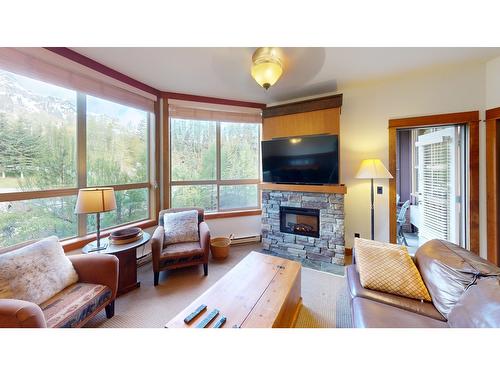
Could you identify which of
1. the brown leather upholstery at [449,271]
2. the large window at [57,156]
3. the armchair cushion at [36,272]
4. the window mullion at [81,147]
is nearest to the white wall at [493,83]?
the brown leather upholstery at [449,271]

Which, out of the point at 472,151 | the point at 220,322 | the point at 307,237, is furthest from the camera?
the point at 307,237

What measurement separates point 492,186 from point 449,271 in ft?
6.38

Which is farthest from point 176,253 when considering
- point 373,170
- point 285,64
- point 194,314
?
point 373,170

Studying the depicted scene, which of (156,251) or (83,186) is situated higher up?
(83,186)

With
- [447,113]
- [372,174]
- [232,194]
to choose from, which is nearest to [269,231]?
[232,194]

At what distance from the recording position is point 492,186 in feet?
7.09

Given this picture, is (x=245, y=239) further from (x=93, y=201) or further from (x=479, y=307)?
(x=479, y=307)

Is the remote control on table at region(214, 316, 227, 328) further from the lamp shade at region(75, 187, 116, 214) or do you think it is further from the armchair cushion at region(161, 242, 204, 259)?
the lamp shade at region(75, 187, 116, 214)

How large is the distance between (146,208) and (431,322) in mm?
3409

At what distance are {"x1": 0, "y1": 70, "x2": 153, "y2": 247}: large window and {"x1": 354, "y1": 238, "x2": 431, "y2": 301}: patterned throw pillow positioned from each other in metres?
3.05

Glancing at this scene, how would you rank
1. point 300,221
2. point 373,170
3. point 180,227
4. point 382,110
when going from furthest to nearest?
point 300,221
point 382,110
point 180,227
point 373,170

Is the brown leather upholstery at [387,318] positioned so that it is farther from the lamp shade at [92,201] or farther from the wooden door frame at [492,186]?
the lamp shade at [92,201]
